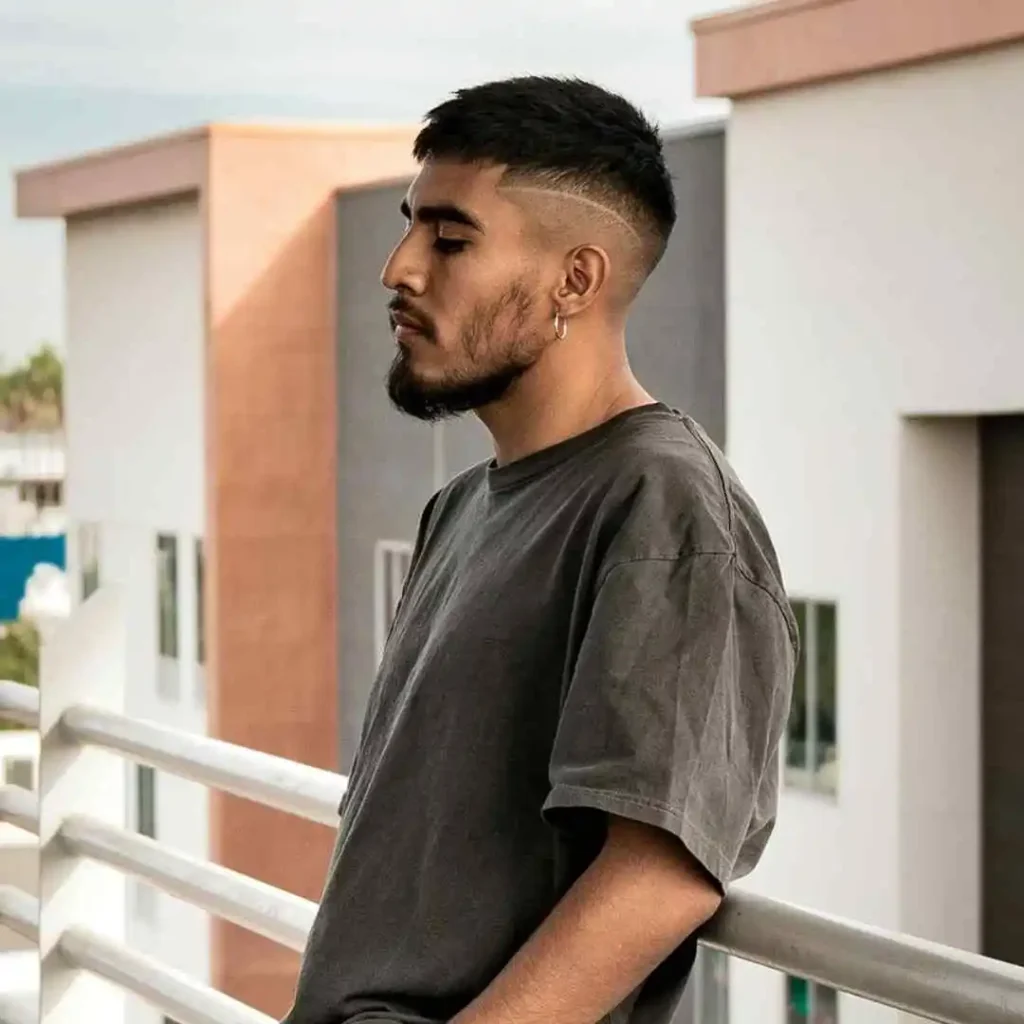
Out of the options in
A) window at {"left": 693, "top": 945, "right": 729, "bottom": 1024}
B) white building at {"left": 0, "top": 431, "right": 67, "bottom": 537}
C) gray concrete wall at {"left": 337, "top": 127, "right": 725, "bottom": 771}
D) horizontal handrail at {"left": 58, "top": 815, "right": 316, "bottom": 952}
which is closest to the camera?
horizontal handrail at {"left": 58, "top": 815, "right": 316, "bottom": 952}

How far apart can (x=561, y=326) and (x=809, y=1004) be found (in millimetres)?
6549

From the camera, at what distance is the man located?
88 centimetres

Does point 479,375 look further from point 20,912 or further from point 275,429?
point 275,429

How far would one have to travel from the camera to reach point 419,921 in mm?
971

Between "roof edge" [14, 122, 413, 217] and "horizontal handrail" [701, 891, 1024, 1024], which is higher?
"roof edge" [14, 122, 413, 217]

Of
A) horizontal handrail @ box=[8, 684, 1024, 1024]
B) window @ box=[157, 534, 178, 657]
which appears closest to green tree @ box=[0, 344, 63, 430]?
window @ box=[157, 534, 178, 657]

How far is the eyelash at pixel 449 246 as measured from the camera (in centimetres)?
100

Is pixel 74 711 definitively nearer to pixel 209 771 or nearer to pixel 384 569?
pixel 209 771

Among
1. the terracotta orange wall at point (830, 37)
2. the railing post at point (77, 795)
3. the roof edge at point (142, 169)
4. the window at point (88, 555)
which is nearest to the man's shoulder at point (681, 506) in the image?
the railing post at point (77, 795)

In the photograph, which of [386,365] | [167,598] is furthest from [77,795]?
[167,598]

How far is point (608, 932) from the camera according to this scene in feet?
2.89

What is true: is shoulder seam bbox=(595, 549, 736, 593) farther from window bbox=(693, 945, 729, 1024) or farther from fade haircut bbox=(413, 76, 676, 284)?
window bbox=(693, 945, 729, 1024)

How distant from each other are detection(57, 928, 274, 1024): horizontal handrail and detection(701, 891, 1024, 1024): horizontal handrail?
0.67 meters

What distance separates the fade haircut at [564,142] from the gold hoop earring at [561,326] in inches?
1.9
